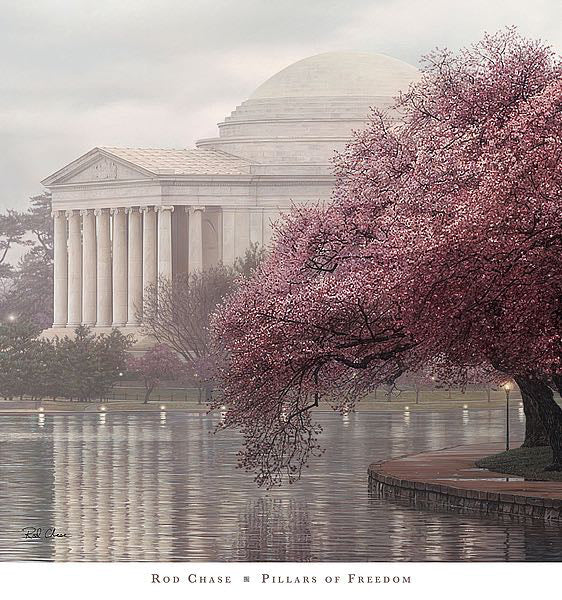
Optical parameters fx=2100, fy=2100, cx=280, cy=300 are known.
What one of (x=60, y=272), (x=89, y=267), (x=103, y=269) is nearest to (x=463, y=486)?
(x=103, y=269)

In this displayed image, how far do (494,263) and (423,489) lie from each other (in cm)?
793

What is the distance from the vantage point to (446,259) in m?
38.1

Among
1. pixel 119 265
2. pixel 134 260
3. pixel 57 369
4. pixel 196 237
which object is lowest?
pixel 57 369

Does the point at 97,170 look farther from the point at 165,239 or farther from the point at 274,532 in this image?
the point at 274,532

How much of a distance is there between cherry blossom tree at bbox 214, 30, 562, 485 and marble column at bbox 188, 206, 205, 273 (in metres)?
115

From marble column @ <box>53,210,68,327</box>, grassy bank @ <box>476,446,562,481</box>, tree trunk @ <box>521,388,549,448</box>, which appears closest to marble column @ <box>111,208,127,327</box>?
Answer: marble column @ <box>53,210,68,327</box>

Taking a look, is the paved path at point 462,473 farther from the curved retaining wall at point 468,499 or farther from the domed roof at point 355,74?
the domed roof at point 355,74

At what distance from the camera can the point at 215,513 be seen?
1554 inches

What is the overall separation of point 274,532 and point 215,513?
4.43 metres

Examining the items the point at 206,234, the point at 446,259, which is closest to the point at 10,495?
the point at 446,259

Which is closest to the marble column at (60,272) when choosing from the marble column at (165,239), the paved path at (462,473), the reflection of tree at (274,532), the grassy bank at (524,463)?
the marble column at (165,239)

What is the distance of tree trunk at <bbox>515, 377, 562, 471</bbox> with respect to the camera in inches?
1836

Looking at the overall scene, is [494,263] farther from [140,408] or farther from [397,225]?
[140,408]

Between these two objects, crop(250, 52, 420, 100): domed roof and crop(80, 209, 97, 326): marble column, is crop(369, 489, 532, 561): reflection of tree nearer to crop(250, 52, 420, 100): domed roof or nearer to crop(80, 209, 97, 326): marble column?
crop(250, 52, 420, 100): domed roof
